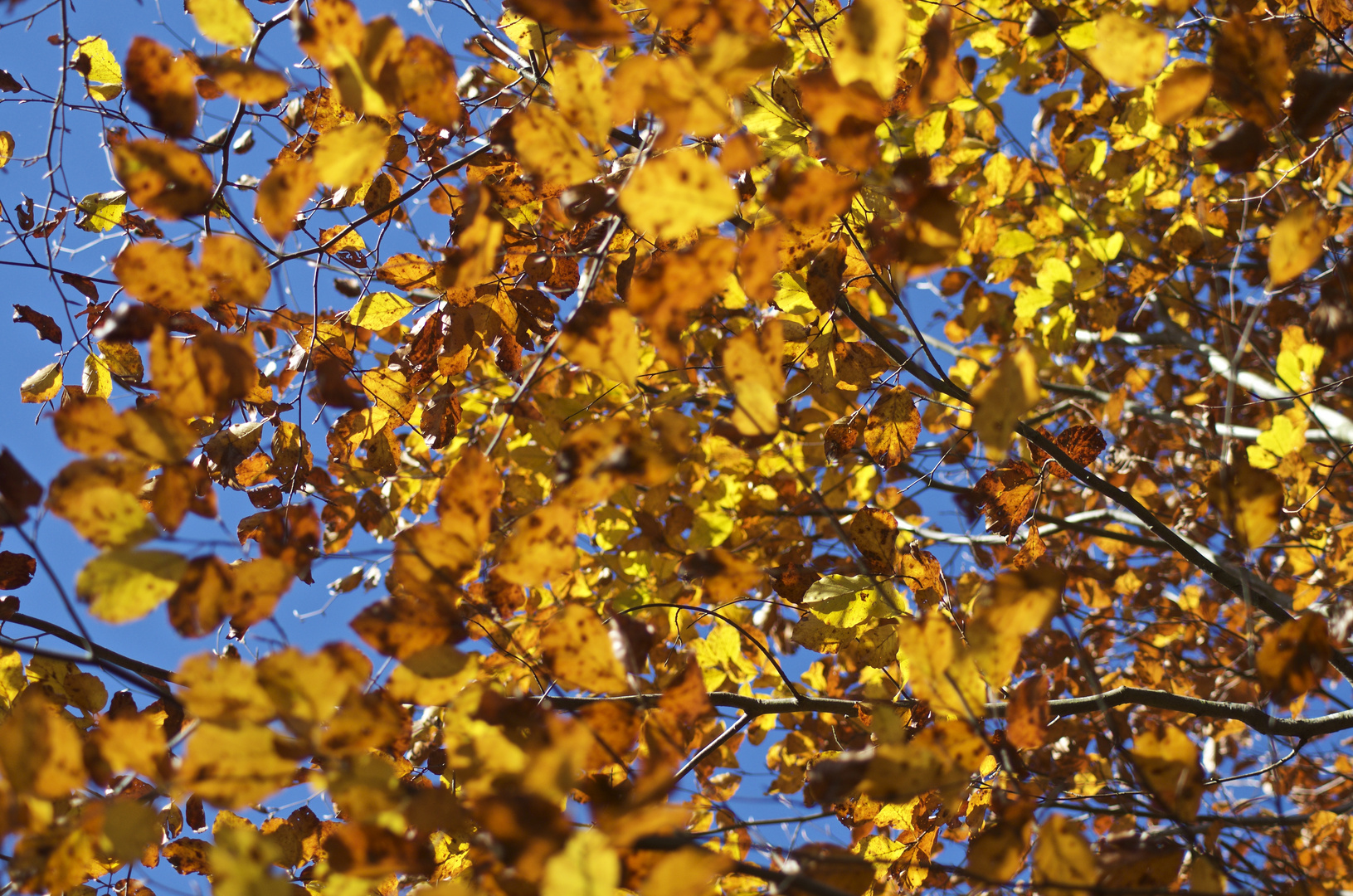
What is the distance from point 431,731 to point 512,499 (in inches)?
32.9

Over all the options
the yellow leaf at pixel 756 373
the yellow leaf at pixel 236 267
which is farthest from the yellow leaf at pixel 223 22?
→ the yellow leaf at pixel 756 373

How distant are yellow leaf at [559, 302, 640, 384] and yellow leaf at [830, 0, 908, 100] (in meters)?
0.35

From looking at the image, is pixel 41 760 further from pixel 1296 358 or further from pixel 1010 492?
pixel 1296 358

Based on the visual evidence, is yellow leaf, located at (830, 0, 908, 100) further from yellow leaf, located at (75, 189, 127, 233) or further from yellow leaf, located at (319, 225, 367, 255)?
yellow leaf, located at (75, 189, 127, 233)

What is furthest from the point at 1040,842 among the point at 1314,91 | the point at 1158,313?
the point at 1158,313

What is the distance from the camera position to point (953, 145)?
155cm

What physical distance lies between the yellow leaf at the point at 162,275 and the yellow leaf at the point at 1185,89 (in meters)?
1.15

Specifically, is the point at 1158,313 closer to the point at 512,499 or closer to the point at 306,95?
the point at 512,499

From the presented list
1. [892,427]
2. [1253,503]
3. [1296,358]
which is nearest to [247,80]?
[892,427]

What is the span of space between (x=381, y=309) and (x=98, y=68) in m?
0.77

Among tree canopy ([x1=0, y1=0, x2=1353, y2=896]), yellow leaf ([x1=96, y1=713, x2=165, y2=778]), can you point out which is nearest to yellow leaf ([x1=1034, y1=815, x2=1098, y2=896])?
tree canopy ([x1=0, y1=0, x2=1353, y2=896])

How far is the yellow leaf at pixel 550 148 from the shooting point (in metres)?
0.88

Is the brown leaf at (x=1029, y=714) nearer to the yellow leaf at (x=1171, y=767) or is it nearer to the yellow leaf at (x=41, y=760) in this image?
the yellow leaf at (x=1171, y=767)

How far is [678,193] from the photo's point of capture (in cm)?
77
